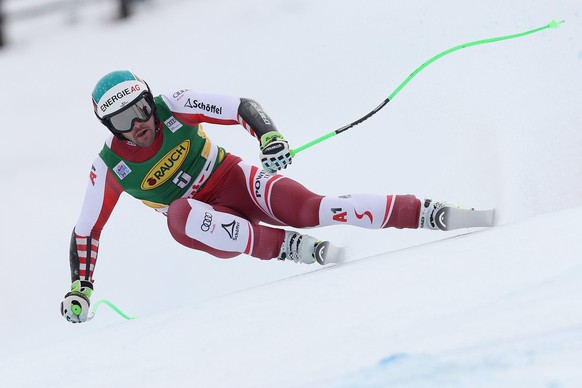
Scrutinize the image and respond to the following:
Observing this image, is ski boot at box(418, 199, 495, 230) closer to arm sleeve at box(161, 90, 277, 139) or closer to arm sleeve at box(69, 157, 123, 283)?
arm sleeve at box(161, 90, 277, 139)

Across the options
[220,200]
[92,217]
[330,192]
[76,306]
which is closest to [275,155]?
[220,200]

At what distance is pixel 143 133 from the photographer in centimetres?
319

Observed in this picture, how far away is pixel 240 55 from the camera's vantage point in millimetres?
6324

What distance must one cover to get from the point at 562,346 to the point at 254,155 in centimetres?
389

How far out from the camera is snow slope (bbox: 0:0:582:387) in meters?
1.69

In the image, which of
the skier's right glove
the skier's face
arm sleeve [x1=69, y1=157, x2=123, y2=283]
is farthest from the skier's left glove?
the skier's right glove

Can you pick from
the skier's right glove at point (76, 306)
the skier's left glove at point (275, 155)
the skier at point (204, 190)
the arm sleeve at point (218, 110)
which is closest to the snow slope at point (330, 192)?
the skier's right glove at point (76, 306)

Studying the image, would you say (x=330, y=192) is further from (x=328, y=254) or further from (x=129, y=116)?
(x=129, y=116)

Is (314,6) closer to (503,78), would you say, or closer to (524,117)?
(503,78)

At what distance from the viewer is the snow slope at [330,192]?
169cm

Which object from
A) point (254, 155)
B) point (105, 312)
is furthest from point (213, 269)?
point (254, 155)

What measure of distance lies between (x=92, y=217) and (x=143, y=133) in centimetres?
45

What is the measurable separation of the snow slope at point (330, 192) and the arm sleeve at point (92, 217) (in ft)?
1.00

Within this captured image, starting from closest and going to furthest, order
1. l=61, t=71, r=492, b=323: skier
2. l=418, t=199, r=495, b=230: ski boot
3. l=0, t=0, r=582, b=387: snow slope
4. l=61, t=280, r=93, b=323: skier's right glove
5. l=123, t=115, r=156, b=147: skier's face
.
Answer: l=0, t=0, r=582, b=387: snow slope < l=418, t=199, r=495, b=230: ski boot < l=61, t=71, r=492, b=323: skier < l=123, t=115, r=156, b=147: skier's face < l=61, t=280, r=93, b=323: skier's right glove
